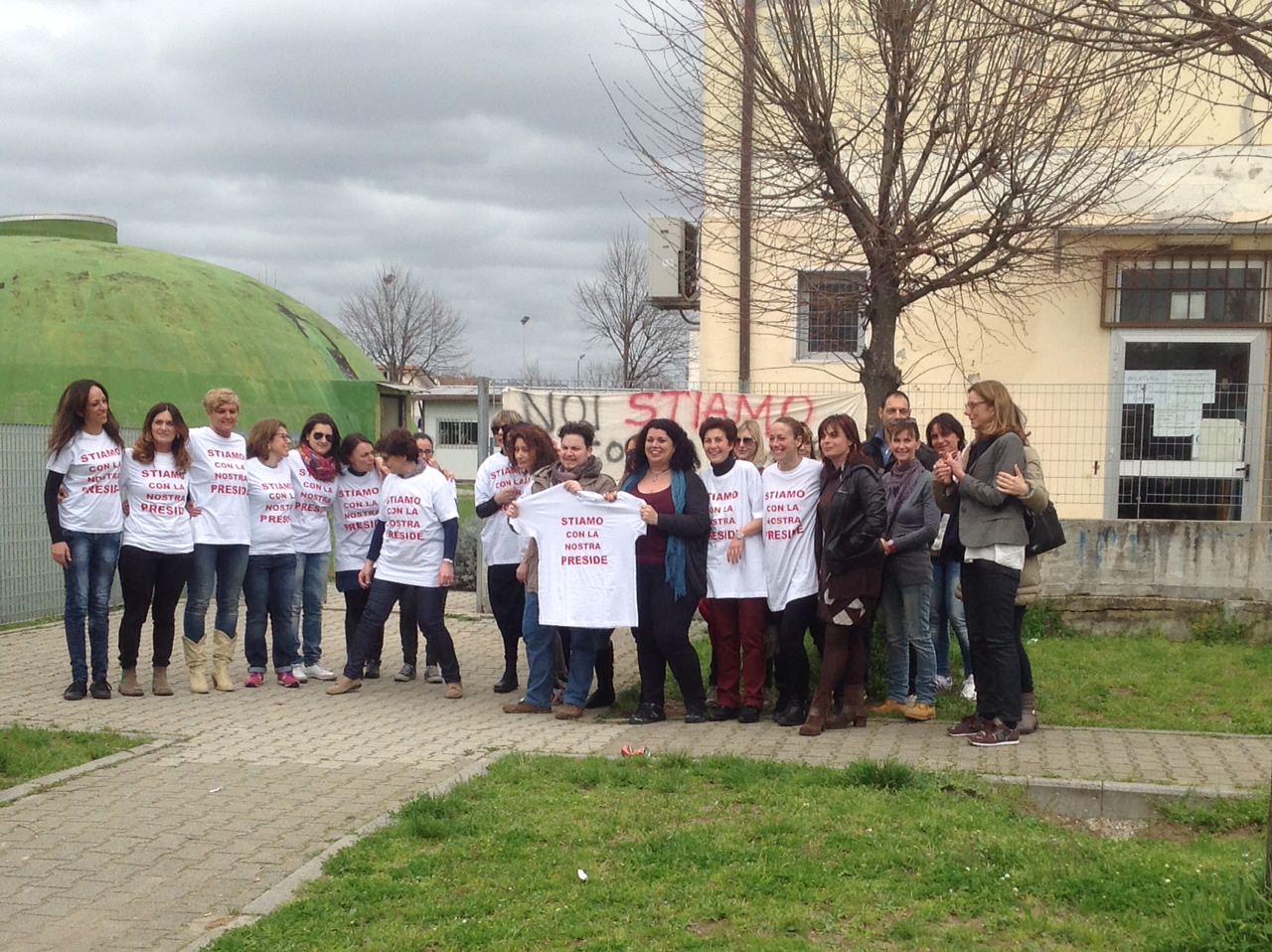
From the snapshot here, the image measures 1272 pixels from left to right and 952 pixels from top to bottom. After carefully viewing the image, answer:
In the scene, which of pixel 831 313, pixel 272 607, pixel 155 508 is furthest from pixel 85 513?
pixel 831 313

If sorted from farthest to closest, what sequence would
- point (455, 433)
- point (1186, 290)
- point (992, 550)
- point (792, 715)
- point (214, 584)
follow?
point (455, 433), point (1186, 290), point (214, 584), point (792, 715), point (992, 550)

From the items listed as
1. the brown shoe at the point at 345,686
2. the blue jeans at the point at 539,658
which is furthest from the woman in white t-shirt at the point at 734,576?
the brown shoe at the point at 345,686

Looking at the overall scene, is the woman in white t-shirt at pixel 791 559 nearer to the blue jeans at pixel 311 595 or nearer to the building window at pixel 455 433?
the blue jeans at pixel 311 595

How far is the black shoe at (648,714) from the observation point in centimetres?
848

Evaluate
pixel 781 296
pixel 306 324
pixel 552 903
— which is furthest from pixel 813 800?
pixel 306 324

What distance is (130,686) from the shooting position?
945 cm

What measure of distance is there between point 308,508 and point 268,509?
38cm

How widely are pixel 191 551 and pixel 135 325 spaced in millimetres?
12531

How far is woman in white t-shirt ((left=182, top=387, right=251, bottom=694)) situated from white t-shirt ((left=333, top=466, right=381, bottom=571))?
85 cm

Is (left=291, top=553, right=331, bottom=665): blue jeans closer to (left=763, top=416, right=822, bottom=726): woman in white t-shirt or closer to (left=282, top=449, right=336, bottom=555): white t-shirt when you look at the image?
(left=282, top=449, right=336, bottom=555): white t-shirt

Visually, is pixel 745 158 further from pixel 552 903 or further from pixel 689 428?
pixel 552 903

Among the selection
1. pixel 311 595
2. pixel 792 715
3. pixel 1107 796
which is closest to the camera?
pixel 1107 796

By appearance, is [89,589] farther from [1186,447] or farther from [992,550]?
[1186,447]

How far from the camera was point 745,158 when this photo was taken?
11.0 m
